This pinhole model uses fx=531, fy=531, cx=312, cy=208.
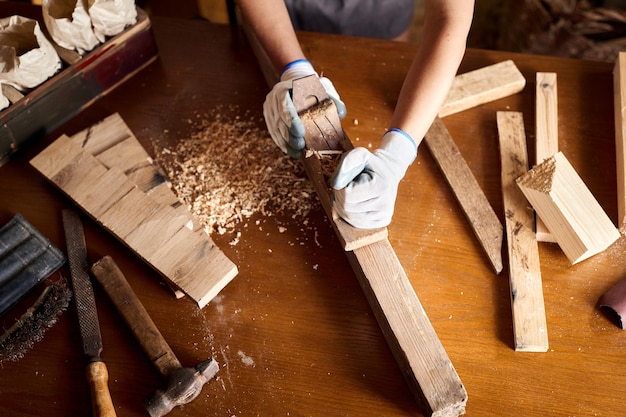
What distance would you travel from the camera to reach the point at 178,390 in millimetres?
1140

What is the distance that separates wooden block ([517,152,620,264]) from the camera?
130 centimetres

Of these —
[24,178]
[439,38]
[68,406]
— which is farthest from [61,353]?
[439,38]

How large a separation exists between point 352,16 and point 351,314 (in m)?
1.13

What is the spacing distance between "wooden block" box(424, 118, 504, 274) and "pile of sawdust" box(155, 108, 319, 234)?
0.37 meters

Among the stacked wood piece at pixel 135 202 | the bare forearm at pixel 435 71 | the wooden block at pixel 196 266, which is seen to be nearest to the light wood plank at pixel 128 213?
the stacked wood piece at pixel 135 202

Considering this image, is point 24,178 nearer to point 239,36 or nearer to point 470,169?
point 239,36

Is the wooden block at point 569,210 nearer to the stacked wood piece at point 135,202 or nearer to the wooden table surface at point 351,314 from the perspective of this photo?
the wooden table surface at point 351,314

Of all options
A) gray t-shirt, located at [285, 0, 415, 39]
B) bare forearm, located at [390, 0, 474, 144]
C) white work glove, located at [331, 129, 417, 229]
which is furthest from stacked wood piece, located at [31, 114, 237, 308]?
gray t-shirt, located at [285, 0, 415, 39]

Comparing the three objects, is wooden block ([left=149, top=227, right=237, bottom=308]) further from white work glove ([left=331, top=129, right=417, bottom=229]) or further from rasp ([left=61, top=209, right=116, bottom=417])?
white work glove ([left=331, top=129, right=417, bottom=229])

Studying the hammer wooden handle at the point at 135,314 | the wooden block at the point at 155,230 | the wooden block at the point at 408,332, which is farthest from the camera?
the wooden block at the point at 155,230

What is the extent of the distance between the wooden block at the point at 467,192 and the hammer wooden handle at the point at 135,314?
0.80 m

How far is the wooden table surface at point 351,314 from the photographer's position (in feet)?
3.90

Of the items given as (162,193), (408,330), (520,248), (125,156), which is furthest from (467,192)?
(125,156)

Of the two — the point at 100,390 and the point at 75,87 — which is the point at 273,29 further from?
the point at 100,390
